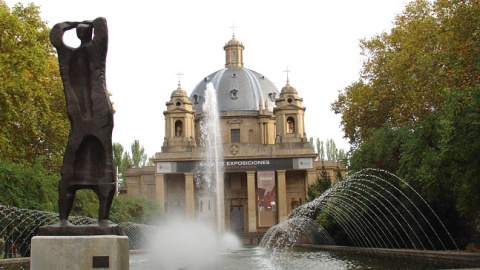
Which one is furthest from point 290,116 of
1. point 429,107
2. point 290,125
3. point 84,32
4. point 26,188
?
point 84,32

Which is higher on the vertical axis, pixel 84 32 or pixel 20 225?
pixel 84 32

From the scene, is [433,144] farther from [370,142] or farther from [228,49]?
[228,49]

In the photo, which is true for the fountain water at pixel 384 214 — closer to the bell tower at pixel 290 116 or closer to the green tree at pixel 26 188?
the green tree at pixel 26 188

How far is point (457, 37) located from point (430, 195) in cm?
619

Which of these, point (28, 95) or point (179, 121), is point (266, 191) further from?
point (28, 95)

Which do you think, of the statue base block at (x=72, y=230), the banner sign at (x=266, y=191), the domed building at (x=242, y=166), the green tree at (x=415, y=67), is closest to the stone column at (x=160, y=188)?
the domed building at (x=242, y=166)

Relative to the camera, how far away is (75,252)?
823 centimetres

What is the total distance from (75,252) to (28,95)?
19688mm

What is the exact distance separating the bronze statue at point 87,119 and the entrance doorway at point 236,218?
58041 mm

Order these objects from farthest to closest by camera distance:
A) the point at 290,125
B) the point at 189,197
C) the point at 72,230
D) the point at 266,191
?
the point at 290,125
the point at 189,197
the point at 266,191
the point at 72,230

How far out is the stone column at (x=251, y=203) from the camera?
60.2m

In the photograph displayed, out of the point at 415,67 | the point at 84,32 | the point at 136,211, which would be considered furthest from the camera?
the point at 136,211

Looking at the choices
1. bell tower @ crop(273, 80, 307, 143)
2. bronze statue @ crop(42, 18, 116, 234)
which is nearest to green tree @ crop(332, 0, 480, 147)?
bronze statue @ crop(42, 18, 116, 234)

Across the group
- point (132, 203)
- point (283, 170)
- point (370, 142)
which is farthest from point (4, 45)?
point (283, 170)
